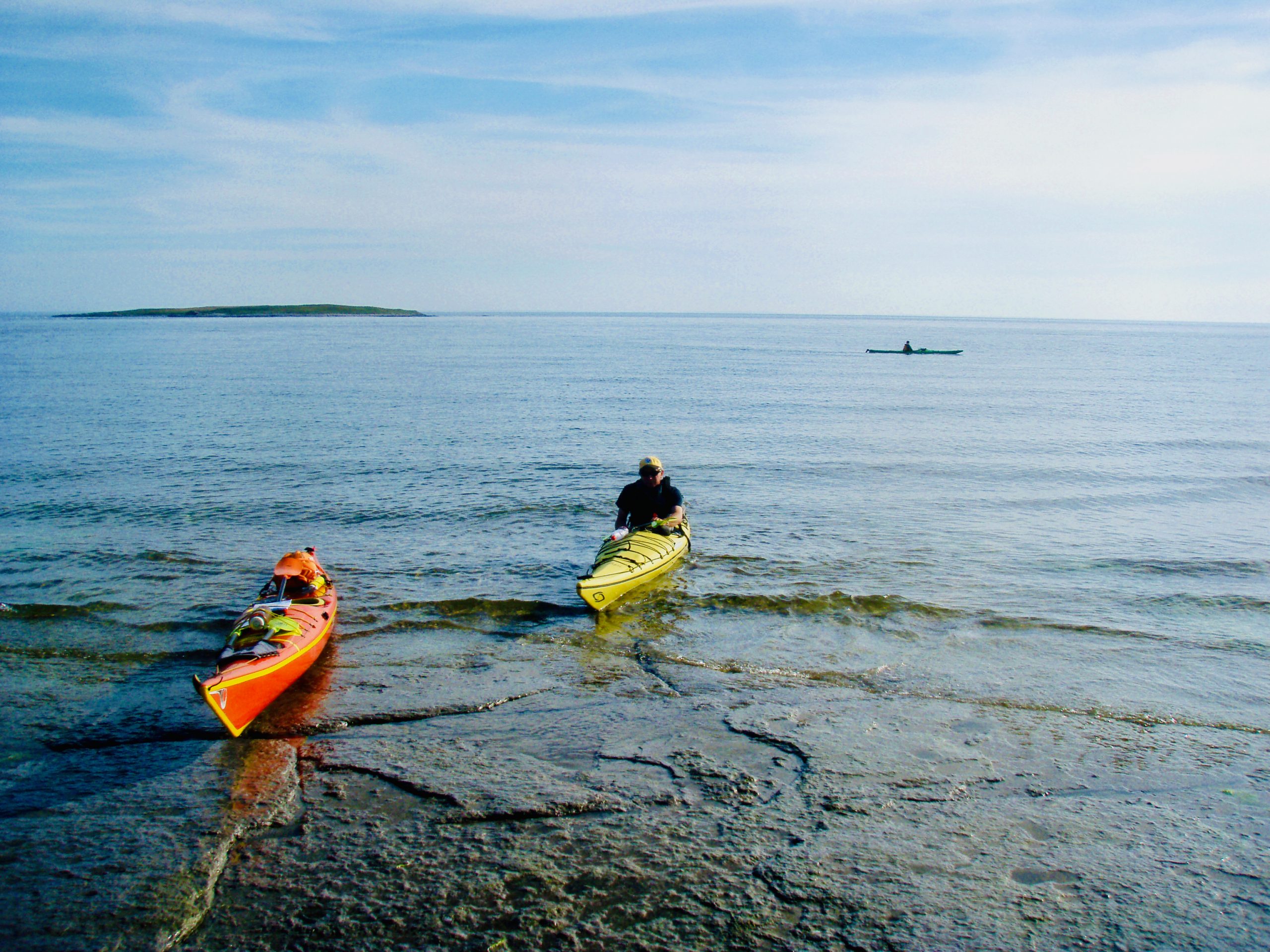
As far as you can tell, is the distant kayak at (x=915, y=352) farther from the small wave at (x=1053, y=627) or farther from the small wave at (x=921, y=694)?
the small wave at (x=921, y=694)

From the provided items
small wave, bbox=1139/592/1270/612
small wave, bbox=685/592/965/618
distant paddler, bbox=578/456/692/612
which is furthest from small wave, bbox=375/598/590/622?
small wave, bbox=1139/592/1270/612

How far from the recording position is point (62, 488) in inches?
877

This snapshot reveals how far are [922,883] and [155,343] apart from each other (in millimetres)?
116077

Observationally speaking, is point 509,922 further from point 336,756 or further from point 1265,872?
point 1265,872

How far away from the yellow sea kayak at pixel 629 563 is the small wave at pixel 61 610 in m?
7.39

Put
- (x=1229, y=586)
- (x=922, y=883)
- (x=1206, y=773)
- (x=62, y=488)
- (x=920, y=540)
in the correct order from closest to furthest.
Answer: (x=922, y=883), (x=1206, y=773), (x=1229, y=586), (x=920, y=540), (x=62, y=488)

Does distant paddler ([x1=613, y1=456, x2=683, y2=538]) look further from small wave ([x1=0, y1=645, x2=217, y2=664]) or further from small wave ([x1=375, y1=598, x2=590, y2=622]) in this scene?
small wave ([x1=0, y1=645, x2=217, y2=664])

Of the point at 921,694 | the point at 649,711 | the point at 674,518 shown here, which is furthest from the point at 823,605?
the point at 649,711

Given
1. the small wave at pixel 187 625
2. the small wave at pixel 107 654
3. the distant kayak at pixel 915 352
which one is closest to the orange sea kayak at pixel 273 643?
the small wave at pixel 107 654

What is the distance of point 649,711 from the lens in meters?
9.80

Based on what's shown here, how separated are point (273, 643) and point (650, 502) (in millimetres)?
7526

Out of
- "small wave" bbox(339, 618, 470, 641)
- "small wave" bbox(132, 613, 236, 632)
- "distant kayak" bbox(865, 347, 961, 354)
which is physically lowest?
"small wave" bbox(132, 613, 236, 632)

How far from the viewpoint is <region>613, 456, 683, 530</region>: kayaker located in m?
15.8

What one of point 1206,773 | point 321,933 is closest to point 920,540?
point 1206,773
